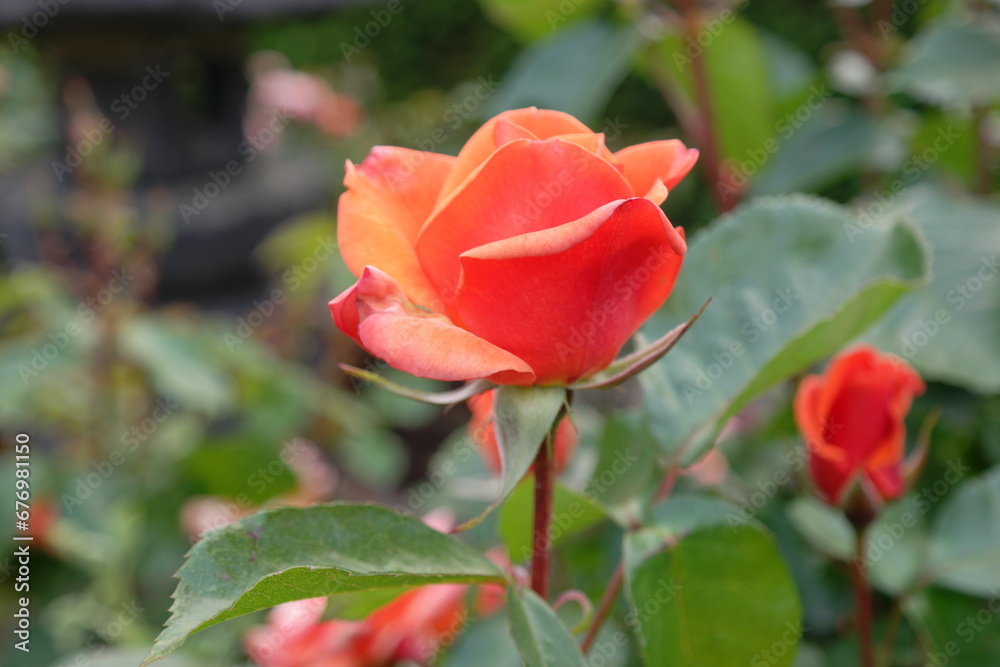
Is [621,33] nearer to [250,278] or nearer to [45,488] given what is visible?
[45,488]

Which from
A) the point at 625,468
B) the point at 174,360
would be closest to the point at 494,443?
the point at 625,468

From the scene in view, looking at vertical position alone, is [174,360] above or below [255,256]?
above

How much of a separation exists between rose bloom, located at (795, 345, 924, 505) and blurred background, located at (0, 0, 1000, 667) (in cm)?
11

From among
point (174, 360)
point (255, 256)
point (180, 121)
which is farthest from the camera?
point (255, 256)

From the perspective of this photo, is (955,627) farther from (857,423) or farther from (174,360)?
(174,360)

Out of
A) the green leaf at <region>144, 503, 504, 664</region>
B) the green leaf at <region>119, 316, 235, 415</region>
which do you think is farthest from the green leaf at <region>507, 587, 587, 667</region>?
the green leaf at <region>119, 316, 235, 415</region>

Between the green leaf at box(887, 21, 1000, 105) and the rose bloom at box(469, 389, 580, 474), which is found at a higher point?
the green leaf at box(887, 21, 1000, 105)

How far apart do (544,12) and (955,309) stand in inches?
25.4

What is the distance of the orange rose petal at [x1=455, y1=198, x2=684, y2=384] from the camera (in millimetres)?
357

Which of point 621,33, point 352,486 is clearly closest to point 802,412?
point 621,33

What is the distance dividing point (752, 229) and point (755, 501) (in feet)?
0.83

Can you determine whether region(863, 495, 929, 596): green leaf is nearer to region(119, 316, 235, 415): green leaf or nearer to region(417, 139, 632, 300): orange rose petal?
region(417, 139, 632, 300): orange rose petal

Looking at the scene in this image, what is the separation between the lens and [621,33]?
98cm

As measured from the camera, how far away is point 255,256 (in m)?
2.89
